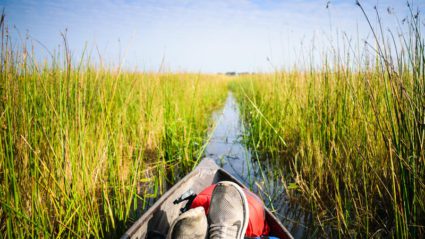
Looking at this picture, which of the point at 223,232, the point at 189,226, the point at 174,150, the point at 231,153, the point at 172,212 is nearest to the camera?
the point at 189,226

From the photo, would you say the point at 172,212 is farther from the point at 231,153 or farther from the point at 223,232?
the point at 231,153

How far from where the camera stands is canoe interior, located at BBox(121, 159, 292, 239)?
1450mm

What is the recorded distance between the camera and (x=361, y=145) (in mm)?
1840

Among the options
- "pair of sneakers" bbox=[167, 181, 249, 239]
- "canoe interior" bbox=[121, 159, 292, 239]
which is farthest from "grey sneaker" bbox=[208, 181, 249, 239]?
"canoe interior" bbox=[121, 159, 292, 239]

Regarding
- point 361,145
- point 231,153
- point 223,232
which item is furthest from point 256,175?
point 223,232

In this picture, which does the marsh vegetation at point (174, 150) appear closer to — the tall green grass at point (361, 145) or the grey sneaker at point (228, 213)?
the tall green grass at point (361, 145)

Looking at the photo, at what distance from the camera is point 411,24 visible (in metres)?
1.24

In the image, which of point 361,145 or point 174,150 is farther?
point 174,150

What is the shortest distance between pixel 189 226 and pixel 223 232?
0.26m

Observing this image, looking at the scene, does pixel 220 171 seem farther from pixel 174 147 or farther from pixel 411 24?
pixel 411 24

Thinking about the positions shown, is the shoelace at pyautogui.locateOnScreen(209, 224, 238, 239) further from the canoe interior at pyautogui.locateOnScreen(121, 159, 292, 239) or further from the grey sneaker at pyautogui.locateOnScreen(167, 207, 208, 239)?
the canoe interior at pyautogui.locateOnScreen(121, 159, 292, 239)

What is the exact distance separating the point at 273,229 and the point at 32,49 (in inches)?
79.5

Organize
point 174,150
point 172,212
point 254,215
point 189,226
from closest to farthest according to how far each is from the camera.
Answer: point 189,226
point 254,215
point 172,212
point 174,150

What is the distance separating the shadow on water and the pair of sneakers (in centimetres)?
64
